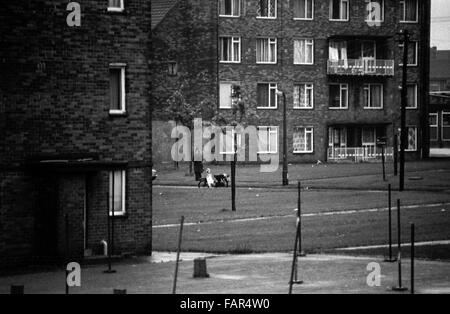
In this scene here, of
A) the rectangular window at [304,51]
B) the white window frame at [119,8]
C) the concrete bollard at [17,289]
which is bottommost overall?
the concrete bollard at [17,289]

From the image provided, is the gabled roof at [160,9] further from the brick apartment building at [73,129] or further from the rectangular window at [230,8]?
the brick apartment building at [73,129]

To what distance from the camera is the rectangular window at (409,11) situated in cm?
7969

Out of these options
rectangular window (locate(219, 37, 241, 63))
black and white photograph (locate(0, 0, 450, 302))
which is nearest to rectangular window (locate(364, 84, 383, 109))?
rectangular window (locate(219, 37, 241, 63))

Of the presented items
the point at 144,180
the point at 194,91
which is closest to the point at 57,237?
the point at 144,180

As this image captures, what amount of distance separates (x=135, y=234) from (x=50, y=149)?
348cm

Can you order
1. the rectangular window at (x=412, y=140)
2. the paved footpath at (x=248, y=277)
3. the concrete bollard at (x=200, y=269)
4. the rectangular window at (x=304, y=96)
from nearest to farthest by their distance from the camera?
the paved footpath at (x=248, y=277)
the concrete bollard at (x=200, y=269)
the rectangular window at (x=304, y=96)
the rectangular window at (x=412, y=140)

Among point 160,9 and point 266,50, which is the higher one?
point 160,9

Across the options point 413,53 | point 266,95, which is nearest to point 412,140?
point 413,53

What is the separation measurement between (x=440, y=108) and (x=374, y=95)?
24345mm

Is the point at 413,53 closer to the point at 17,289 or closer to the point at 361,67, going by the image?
the point at 361,67

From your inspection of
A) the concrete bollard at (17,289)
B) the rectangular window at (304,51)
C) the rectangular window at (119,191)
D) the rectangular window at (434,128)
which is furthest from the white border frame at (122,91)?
the rectangular window at (434,128)

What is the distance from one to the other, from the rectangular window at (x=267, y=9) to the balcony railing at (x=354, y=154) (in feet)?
34.5

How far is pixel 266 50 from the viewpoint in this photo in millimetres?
75688

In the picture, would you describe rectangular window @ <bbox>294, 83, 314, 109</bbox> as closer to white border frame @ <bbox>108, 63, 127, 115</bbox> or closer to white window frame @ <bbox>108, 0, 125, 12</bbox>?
white border frame @ <bbox>108, 63, 127, 115</bbox>
